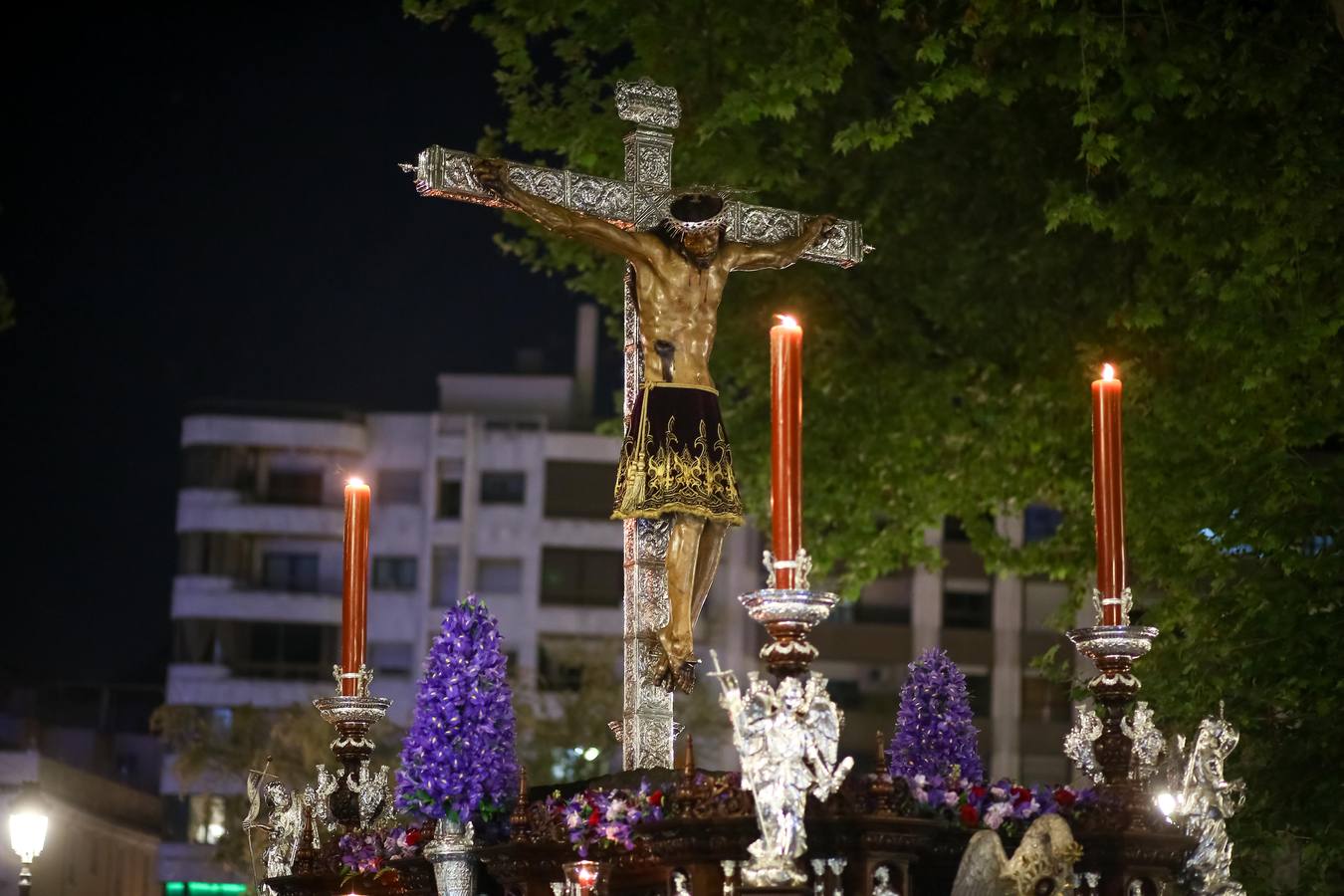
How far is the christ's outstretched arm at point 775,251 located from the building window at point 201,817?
196 feet

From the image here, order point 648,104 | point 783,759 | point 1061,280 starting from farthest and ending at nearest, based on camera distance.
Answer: point 1061,280, point 648,104, point 783,759

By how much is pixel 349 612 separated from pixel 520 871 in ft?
8.31

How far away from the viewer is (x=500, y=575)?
76875 mm

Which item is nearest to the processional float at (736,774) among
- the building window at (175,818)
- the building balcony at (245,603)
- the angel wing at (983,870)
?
the angel wing at (983,870)

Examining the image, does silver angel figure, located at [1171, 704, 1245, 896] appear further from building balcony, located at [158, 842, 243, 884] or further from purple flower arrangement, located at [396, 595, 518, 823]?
building balcony, located at [158, 842, 243, 884]

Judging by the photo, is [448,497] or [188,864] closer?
[188,864]

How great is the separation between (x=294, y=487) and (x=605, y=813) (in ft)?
236

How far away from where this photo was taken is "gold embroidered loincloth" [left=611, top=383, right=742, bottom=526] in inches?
534

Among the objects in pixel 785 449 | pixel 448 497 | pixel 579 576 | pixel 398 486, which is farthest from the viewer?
pixel 398 486

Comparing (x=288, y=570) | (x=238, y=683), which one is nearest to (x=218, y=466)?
(x=288, y=570)

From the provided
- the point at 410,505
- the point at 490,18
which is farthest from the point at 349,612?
the point at 410,505

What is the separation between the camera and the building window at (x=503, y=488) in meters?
76.8

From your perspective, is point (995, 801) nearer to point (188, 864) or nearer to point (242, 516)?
point (188, 864)

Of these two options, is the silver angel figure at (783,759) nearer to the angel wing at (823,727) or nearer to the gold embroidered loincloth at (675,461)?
the angel wing at (823,727)
